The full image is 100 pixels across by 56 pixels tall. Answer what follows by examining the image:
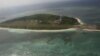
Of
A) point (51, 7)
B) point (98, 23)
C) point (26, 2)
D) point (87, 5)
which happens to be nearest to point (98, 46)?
point (98, 23)

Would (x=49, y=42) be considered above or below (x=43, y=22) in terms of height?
below

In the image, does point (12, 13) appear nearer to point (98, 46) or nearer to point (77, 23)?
point (77, 23)

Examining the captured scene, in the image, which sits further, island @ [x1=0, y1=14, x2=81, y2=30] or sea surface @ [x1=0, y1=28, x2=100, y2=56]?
island @ [x1=0, y1=14, x2=81, y2=30]

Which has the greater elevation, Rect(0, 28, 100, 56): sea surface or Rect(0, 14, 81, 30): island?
Rect(0, 14, 81, 30): island

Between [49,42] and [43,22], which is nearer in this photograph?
[49,42]
